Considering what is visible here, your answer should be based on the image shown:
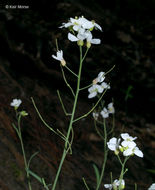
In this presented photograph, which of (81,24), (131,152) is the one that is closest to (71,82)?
(81,24)

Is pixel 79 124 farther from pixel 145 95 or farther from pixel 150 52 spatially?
pixel 150 52

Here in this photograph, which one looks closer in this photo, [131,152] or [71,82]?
[131,152]

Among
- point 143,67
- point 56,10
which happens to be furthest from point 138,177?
point 56,10

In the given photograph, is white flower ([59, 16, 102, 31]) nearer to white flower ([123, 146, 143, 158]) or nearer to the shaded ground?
white flower ([123, 146, 143, 158])

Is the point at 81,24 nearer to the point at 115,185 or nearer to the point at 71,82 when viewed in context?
the point at 115,185

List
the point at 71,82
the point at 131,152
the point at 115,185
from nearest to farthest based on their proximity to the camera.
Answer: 1. the point at 131,152
2. the point at 115,185
3. the point at 71,82

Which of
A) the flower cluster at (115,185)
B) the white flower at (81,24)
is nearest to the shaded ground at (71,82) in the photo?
the flower cluster at (115,185)

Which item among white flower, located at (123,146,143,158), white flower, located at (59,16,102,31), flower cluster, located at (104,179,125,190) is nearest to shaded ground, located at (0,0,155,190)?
flower cluster, located at (104,179,125,190)

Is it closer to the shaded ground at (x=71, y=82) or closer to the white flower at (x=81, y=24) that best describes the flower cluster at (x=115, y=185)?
the shaded ground at (x=71, y=82)

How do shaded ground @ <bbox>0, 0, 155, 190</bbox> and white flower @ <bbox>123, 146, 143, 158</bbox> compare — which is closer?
white flower @ <bbox>123, 146, 143, 158</bbox>
